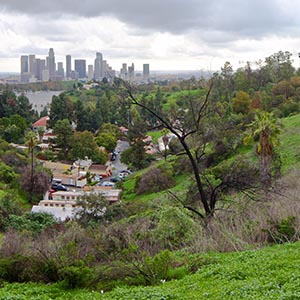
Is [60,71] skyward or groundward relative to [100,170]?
skyward

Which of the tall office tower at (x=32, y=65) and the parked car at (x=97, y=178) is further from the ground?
the tall office tower at (x=32, y=65)

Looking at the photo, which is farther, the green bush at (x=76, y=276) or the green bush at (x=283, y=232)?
the green bush at (x=283, y=232)

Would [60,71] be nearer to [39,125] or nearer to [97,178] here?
[39,125]

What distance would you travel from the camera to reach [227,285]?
5305 mm

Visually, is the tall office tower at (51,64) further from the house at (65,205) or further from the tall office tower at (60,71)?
the house at (65,205)

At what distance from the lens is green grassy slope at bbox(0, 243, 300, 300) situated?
493 cm

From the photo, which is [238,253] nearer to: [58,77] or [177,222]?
[177,222]

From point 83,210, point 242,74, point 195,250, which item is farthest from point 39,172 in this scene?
point 242,74

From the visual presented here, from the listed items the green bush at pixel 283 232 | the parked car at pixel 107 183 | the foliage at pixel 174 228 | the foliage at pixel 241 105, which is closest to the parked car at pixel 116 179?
the parked car at pixel 107 183

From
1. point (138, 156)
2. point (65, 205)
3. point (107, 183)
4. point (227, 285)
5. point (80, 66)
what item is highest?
point (80, 66)

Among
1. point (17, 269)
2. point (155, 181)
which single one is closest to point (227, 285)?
point (17, 269)

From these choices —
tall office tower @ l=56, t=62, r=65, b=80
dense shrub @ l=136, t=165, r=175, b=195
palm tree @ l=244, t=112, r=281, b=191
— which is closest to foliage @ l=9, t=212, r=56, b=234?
dense shrub @ l=136, t=165, r=175, b=195

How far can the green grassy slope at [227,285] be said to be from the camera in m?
4.93

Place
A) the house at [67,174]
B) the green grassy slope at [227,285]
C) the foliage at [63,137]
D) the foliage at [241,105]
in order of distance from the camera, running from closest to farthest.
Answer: the green grassy slope at [227,285], the house at [67,174], the foliage at [241,105], the foliage at [63,137]
